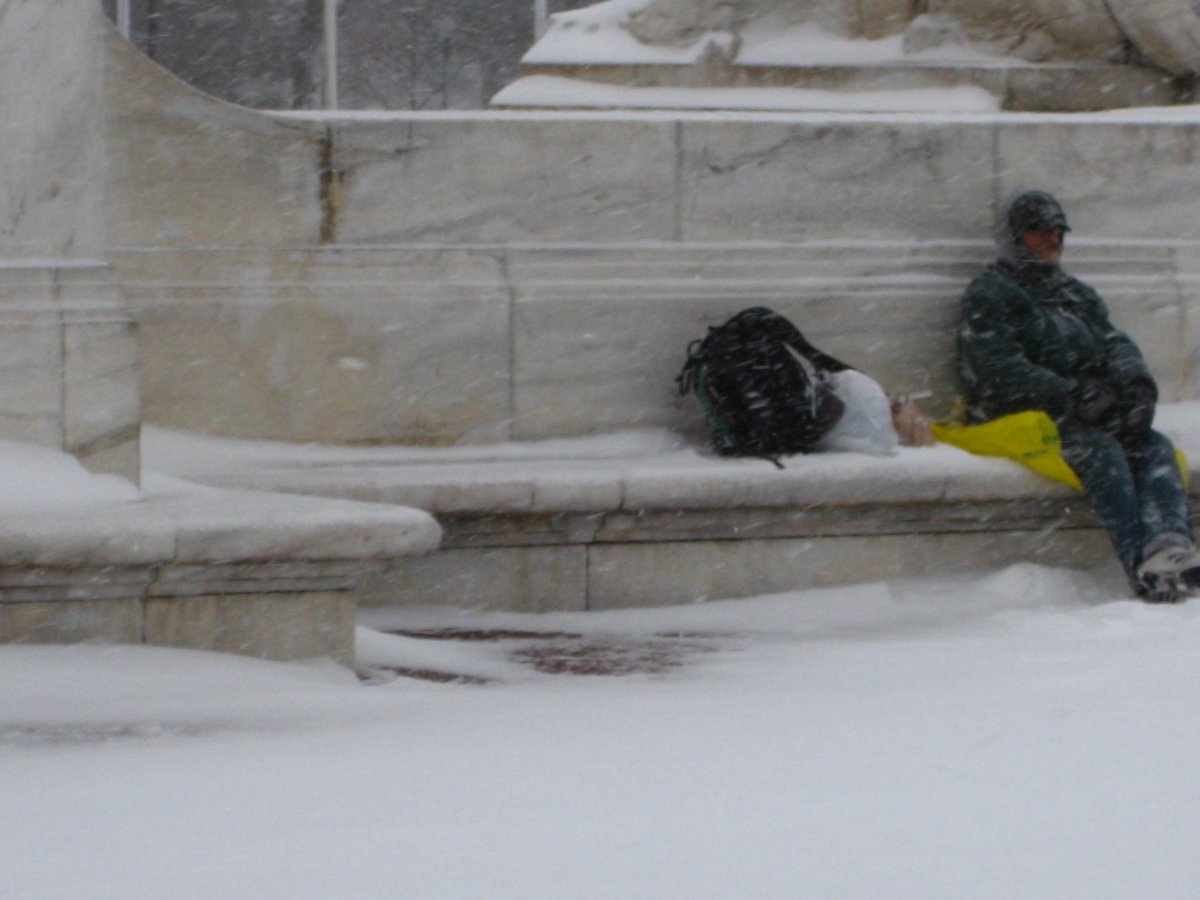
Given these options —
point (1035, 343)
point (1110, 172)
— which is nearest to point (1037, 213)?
point (1035, 343)

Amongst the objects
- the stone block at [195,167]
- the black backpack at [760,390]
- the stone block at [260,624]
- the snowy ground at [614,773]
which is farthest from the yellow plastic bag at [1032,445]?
the stone block at [260,624]

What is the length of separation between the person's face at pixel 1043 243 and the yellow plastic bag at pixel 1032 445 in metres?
0.69

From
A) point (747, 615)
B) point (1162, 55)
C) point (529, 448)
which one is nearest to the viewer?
point (747, 615)

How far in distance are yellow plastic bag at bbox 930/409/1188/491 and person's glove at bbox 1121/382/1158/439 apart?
15cm

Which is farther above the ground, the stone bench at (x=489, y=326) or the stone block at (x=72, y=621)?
the stone bench at (x=489, y=326)

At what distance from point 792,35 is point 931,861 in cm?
587

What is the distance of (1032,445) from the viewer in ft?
23.0

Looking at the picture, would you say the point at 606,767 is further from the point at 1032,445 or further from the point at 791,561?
the point at 1032,445

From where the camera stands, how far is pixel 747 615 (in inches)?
262

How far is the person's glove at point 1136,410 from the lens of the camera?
7.09 meters

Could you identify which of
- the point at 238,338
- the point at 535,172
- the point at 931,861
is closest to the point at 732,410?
the point at 535,172

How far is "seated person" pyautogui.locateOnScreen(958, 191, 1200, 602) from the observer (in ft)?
22.4

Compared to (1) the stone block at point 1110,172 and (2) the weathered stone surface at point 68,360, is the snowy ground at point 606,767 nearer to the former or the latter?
(2) the weathered stone surface at point 68,360

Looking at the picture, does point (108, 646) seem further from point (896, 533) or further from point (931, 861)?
point (896, 533)
